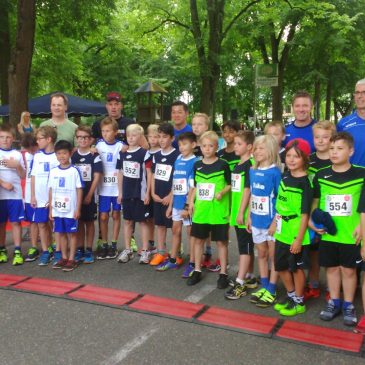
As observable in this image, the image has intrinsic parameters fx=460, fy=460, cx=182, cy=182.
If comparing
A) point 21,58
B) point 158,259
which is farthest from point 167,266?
point 21,58

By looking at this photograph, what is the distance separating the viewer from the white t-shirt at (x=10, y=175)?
5897 millimetres

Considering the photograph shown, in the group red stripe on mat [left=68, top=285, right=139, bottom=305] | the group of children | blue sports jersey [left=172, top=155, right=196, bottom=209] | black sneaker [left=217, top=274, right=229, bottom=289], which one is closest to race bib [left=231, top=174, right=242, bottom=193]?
the group of children

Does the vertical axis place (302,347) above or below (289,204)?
below

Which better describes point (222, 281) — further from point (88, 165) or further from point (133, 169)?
point (88, 165)

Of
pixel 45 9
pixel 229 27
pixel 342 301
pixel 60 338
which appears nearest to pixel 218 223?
pixel 342 301

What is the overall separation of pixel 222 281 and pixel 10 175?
3068 millimetres

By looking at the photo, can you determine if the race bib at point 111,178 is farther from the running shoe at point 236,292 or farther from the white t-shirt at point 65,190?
the running shoe at point 236,292

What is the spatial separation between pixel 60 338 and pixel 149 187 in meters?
2.40

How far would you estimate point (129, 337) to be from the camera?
372 centimetres

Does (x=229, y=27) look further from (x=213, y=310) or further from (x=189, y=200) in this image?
(x=213, y=310)

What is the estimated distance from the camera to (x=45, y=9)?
548 inches

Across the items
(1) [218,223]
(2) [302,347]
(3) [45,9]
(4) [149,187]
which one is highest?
(3) [45,9]

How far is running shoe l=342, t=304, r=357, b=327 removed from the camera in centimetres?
393

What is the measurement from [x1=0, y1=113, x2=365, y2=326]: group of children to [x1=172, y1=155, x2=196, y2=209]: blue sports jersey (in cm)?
1
